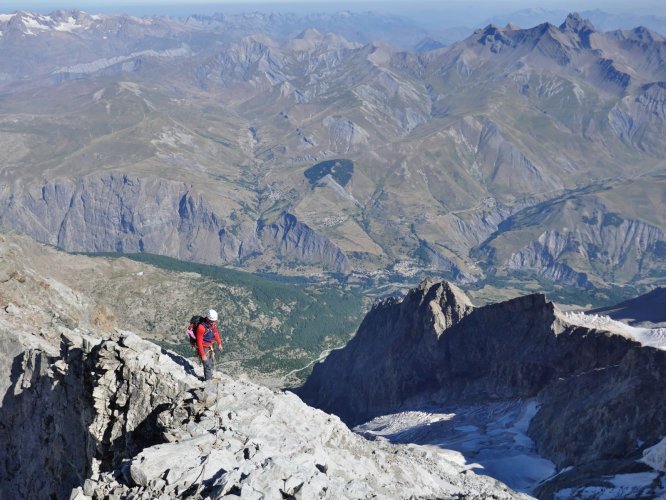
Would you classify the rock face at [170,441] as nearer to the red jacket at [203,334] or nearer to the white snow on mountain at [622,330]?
the red jacket at [203,334]

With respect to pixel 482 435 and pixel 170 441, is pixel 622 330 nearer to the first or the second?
pixel 482 435

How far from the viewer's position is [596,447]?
100062 mm

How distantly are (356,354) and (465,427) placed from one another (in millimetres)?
69851

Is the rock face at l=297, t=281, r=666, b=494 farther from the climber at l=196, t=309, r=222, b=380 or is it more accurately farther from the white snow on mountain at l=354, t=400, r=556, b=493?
the climber at l=196, t=309, r=222, b=380

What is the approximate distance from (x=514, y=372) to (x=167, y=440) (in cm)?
11069

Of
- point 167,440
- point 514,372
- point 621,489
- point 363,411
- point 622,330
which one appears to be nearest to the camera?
point 167,440

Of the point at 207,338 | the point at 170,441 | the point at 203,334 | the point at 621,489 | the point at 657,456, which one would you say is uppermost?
the point at 203,334

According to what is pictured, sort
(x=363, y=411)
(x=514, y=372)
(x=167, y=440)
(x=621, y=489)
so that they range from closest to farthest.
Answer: (x=167, y=440) < (x=621, y=489) < (x=514, y=372) < (x=363, y=411)

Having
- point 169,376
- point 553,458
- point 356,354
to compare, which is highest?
point 169,376

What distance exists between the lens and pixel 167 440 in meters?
44.5

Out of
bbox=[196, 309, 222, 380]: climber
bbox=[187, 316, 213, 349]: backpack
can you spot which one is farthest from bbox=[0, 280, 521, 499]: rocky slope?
bbox=[187, 316, 213, 349]: backpack

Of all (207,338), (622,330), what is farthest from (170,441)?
(622,330)

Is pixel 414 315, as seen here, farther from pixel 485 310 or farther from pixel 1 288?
pixel 1 288

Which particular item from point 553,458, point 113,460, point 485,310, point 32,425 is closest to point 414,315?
point 485,310
